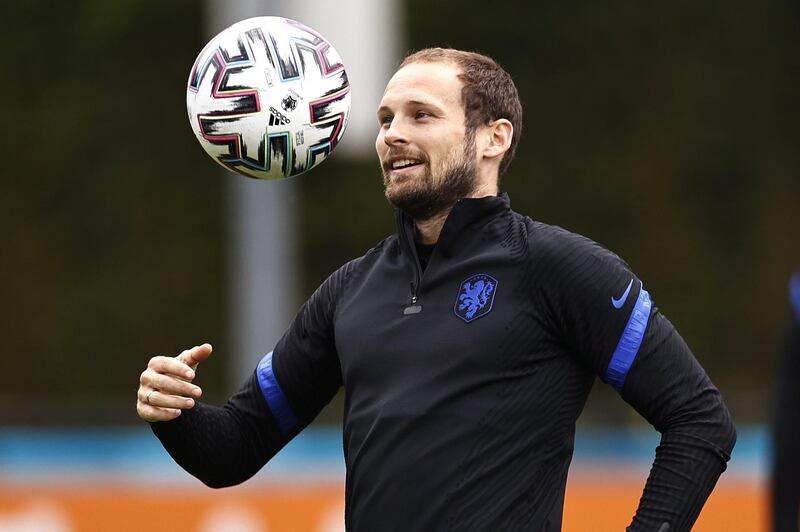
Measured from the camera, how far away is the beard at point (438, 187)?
12.6ft

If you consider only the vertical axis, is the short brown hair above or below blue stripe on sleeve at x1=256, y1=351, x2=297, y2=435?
above

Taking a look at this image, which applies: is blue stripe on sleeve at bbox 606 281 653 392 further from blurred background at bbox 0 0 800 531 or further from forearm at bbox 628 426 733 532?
blurred background at bbox 0 0 800 531

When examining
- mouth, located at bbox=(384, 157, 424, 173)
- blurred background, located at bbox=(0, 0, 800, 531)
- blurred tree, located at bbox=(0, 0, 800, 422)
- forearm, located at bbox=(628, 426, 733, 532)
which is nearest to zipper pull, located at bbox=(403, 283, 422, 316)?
mouth, located at bbox=(384, 157, 424, 173)

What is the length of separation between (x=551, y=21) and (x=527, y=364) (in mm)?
17357

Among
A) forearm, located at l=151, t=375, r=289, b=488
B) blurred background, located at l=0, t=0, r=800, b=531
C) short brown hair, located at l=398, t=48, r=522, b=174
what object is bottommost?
blurred background, located at l=0, t=0, r=800, b=531

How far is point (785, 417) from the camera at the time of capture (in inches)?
201

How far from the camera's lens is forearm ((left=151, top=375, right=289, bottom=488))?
4090 millimetres

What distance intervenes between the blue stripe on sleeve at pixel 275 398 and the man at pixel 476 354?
0.81ft

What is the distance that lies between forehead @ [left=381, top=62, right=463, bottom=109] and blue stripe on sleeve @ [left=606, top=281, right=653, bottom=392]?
761mm

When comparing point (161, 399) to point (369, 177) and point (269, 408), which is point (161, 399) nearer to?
point (269, 408)

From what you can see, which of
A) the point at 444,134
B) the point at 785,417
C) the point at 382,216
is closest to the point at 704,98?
the point at 382,216

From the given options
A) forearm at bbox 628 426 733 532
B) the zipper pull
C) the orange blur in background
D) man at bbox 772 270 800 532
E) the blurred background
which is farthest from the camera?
the blurred background

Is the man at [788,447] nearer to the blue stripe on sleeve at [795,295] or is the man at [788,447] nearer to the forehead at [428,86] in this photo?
the blue stripe on sleeve at [795,295]

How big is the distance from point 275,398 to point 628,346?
1.12 metres
